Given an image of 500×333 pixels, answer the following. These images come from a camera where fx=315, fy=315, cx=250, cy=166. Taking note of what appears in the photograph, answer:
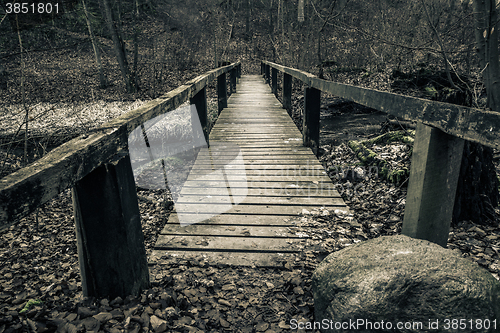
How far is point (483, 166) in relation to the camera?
2.96m

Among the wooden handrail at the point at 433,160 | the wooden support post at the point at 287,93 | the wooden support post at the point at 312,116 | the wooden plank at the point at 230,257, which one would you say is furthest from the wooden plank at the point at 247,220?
the wooden support post at the point at 287,93

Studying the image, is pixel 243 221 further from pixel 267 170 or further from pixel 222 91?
pixel 222 91

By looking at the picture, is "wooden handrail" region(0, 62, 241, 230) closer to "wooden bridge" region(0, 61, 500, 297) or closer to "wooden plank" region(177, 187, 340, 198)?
"wooden bridge" region(0, 61, 500, 297)

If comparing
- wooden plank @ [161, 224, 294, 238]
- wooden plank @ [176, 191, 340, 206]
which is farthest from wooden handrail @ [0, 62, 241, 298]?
wooden plank @ [176, 191, 340, 206]

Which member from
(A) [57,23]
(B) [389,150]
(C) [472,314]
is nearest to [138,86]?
(A) [57,23]

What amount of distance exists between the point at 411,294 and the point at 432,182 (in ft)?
2.04

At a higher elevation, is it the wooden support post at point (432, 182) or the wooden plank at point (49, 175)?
the wooden plank at point (49, 175)

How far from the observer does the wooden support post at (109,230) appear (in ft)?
5.28

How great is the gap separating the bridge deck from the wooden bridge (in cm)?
1

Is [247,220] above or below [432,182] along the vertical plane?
below

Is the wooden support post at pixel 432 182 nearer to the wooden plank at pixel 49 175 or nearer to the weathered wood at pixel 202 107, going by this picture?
the wooden plank at pixel 49 175

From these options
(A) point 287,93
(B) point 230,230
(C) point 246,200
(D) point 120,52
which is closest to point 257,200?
(C) point 246,200

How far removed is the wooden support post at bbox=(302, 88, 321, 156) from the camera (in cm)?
509

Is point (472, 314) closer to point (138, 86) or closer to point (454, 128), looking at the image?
point (454, 128)
